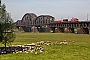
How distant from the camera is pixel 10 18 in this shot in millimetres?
37062

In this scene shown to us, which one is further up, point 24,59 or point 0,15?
point 0,15

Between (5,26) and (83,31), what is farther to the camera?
(83,31)

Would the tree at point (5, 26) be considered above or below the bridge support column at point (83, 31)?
above

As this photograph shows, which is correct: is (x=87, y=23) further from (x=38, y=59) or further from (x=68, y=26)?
(x=38, y=59)

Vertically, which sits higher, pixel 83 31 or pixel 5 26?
pixel 5 26

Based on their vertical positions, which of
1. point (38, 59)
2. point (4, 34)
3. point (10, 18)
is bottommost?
point (38, 59)

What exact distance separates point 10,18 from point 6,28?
6.56 ft

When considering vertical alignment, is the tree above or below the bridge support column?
above

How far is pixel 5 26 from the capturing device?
36.7 metres

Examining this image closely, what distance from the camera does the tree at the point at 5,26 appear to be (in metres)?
36.2

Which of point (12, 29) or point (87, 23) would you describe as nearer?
point (12, 29)

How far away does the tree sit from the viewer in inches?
1425

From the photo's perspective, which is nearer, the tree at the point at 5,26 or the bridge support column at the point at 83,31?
the tree at the point at 5,26

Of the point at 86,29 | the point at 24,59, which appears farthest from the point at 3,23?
the point at 86,29
